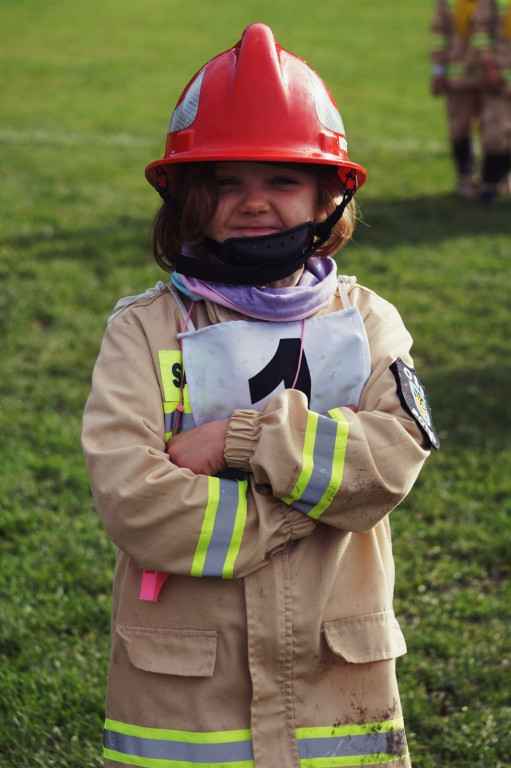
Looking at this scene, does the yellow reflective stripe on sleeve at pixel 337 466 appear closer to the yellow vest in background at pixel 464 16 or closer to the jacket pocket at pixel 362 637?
the jacket pocket at pixel 362 637

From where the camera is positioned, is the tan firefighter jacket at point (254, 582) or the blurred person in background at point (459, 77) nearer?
the tan firefighter jacket at point (254, 582)

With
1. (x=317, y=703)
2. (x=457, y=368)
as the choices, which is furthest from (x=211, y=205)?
(x=457, y=368)

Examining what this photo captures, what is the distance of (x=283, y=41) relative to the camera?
80.6 ft

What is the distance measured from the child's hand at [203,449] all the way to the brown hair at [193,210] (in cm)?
52

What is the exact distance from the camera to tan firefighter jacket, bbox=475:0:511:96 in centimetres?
1027

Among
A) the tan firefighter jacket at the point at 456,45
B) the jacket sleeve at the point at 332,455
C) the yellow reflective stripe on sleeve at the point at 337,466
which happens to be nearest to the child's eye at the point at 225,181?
the jacket sleeve at the point at 332,455

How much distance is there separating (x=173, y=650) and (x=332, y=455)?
618mm

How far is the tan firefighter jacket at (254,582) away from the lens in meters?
2.28

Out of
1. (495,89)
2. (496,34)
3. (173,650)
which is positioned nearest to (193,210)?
(173,650)

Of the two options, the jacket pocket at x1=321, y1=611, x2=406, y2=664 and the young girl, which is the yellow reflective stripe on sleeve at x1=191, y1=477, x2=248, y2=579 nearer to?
the young girl

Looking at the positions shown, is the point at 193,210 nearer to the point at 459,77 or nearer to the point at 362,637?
the point at 362,637

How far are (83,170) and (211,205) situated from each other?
28.8ft

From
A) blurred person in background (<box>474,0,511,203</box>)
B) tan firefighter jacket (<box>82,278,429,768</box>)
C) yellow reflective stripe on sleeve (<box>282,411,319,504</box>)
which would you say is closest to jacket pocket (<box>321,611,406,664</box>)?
tan firefighter jacket (<box>82,278,429,768</box>)

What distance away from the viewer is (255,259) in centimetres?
247
